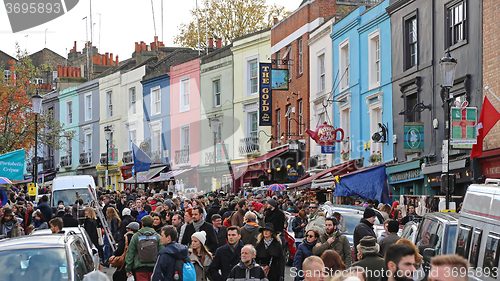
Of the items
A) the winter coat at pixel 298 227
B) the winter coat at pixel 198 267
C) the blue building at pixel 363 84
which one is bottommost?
the winter coat at pixel 298 227

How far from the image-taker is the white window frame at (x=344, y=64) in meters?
28.5

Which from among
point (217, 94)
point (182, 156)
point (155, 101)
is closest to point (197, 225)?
point (217, 94)

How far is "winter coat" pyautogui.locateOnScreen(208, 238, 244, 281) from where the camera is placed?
975 centimetres

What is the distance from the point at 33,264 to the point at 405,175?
16.7m

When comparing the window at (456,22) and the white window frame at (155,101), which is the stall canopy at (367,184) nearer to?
the window at (456,22)

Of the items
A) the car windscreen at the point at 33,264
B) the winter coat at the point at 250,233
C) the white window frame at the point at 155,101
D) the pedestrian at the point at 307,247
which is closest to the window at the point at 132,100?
the white window frame at the point at 155,101

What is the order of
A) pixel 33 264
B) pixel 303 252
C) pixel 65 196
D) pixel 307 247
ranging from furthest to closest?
pixel 65 196
pixel 307 247
pixel 303 252
pixel 33 264

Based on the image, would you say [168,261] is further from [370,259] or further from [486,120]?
[486,120]

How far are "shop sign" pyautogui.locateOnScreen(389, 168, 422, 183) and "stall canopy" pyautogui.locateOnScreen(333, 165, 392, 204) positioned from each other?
0.39m

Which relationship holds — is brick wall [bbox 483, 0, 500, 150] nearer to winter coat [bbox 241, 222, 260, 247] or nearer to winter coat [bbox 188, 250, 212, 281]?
winter coat [bbox 241, 222, 260, 247]

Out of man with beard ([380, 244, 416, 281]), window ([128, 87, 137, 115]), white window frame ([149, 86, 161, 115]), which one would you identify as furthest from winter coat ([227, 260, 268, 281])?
window ([128, 87, 137, 115])

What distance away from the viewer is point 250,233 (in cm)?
1184

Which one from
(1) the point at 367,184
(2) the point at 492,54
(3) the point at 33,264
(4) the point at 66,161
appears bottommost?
(3) the point at 33,264

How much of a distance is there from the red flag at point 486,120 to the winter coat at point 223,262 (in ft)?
30.3
